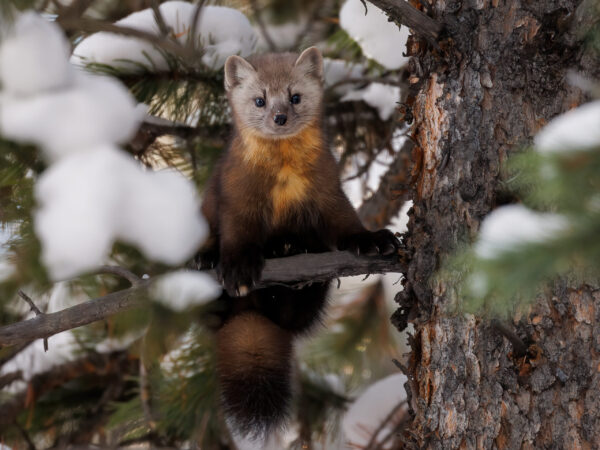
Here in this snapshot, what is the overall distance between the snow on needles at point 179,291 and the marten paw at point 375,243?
1.11m

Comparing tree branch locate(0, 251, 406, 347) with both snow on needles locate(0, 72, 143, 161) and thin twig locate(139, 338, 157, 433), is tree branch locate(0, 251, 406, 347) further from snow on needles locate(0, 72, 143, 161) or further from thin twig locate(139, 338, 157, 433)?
thin twig locate(139, 338, 157, 433)

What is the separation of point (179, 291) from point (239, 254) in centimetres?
115

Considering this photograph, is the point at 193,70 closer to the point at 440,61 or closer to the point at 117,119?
the point at 440,61

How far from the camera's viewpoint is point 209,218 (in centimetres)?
298

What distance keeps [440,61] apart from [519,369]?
2.98 ft

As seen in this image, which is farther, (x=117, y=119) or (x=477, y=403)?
(x=477, y=403)

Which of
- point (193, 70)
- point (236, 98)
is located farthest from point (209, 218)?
point (193, 70)

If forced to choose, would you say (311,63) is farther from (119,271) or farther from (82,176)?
(82,176)

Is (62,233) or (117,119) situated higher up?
(117,119)

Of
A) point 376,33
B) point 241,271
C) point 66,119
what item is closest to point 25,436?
point 241,271

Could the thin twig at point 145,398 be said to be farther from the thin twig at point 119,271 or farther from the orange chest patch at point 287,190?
the thin twig at point 119,271

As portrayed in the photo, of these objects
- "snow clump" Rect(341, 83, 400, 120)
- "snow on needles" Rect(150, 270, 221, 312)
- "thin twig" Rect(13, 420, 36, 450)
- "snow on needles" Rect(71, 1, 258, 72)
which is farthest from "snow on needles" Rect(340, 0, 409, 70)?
"thin twig" Rect(13, 420, 36, 450)

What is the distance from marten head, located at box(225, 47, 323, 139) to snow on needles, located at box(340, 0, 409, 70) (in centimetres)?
38

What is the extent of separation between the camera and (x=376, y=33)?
129 inches
